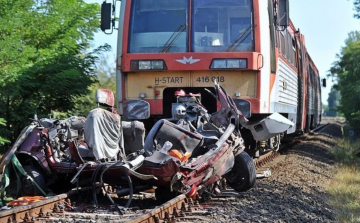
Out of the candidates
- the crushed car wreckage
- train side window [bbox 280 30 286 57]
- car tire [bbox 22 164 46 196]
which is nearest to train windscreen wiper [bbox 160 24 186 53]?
the crushed car wreckage

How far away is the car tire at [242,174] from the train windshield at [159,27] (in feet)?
8.59

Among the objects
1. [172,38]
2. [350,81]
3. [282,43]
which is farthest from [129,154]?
[350,81]

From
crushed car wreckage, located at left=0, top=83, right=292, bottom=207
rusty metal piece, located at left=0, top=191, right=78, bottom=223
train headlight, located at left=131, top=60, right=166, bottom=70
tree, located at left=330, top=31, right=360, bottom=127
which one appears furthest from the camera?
tree, located at left=330, top=31, right=360, bottom=127

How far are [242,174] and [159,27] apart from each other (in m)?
3.30

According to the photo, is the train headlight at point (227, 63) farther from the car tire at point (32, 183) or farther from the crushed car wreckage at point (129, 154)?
the car tire at point (32, 183)

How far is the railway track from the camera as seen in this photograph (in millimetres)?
6457

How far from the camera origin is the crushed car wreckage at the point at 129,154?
7.59 m

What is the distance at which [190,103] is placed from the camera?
30.3 feet

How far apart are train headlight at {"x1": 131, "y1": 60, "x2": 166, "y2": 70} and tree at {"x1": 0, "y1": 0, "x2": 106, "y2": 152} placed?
2.03 metres

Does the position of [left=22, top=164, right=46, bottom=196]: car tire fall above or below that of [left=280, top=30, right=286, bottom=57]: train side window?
below

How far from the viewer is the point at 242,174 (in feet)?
29.5

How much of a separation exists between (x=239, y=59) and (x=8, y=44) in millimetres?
4026

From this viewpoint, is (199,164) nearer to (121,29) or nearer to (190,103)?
(190,103)

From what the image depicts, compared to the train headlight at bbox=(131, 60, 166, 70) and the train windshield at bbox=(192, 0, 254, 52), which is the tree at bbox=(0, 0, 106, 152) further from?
the train windshield at bbox=(192, 0, 254, 52)
